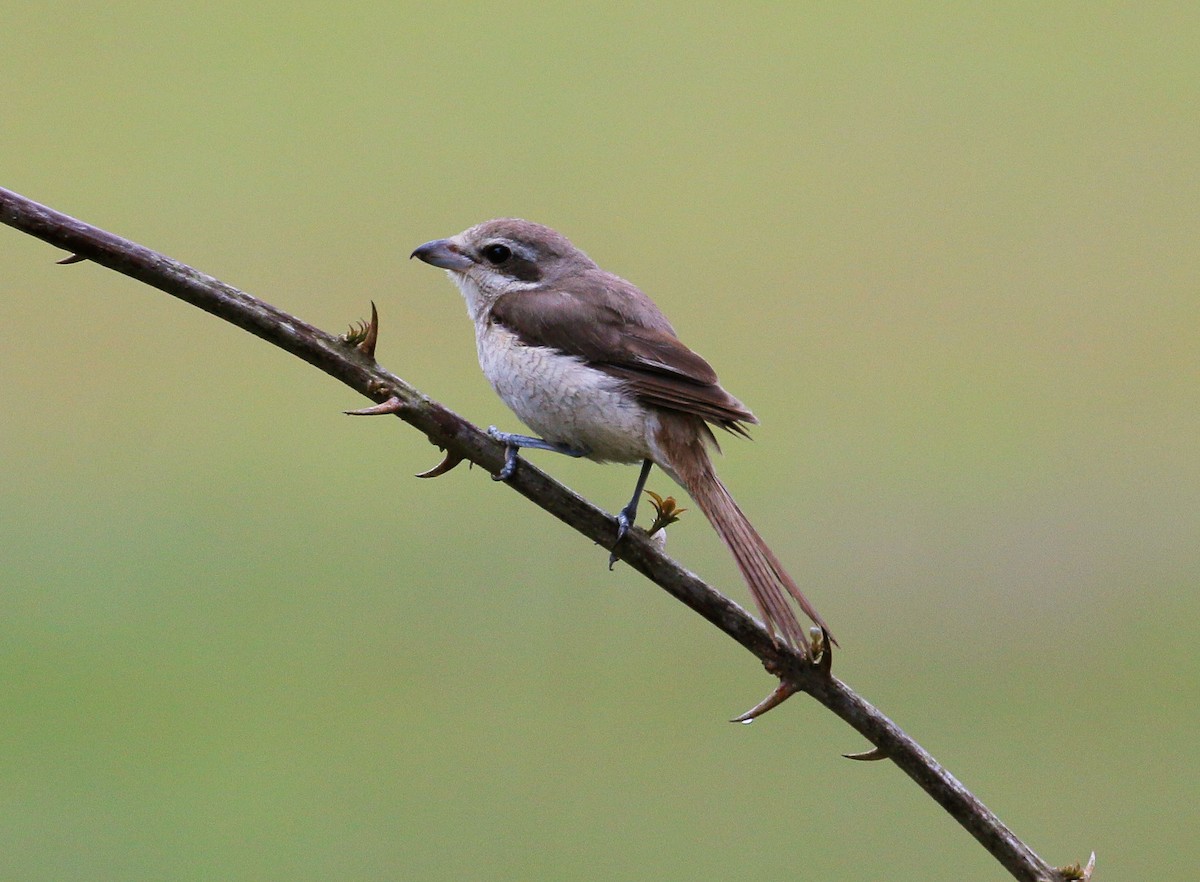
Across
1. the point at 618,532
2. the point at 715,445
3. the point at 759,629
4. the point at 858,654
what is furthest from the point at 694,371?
the point at 858,654

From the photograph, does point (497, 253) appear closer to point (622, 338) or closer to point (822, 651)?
point (622, 338)

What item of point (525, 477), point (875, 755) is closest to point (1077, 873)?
point (875, 755)

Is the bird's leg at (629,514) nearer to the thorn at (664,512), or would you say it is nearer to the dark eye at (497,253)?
the thorn at (664,512)

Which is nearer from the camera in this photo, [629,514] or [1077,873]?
[1077,873]

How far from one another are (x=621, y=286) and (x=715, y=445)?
0.60m

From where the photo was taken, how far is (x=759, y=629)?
6.14 ft

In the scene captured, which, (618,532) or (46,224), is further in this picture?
(618,532)

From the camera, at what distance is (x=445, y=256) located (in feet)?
11.0

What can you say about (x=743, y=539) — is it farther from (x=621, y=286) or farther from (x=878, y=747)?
(x=621, y=286)

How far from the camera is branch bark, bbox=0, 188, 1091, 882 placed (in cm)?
164

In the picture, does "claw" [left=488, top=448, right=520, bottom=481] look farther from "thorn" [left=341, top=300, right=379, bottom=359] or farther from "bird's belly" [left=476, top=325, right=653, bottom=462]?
"bird's belly" [left=476, top=325, right=653, bottom=462]

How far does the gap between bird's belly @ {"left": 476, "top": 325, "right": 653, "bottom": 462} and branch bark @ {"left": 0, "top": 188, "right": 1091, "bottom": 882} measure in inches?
33.6

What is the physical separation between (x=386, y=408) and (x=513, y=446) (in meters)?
0.41

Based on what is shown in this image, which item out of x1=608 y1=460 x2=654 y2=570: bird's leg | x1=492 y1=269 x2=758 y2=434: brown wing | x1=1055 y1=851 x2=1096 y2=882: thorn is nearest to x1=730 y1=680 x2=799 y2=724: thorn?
x1=608 y1=460 x2=654 y2=570: bird's leg
